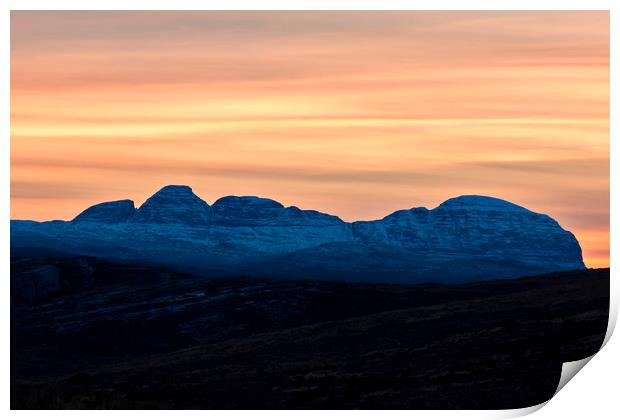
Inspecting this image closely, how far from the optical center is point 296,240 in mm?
134750

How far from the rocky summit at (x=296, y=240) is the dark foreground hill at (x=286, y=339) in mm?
3466

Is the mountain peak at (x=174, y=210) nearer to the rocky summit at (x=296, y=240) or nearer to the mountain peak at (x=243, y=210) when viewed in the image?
the rocky summit at (x=296, y=240)

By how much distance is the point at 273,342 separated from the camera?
68.9m

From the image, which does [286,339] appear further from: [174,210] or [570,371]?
[174,210]

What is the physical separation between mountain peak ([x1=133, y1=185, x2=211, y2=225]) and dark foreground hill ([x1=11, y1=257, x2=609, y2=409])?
17.9ft

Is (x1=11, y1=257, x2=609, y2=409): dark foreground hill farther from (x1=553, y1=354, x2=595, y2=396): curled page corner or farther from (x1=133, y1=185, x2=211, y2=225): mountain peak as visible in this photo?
(x1=133, y1=185, x2=211, y2=225): mountain peak

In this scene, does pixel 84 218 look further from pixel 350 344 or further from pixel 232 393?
pixel 232 393

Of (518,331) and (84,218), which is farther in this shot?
(84,218)

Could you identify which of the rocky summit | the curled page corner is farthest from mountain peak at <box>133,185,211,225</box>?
the curled page corner

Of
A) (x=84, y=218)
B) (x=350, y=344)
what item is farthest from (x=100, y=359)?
(x=84, y=218)

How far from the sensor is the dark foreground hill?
49.6 meters

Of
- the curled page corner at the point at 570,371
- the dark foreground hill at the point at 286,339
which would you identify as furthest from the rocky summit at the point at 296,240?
the curled page corner at the point at 570,371

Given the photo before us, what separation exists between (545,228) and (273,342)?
955 inches
